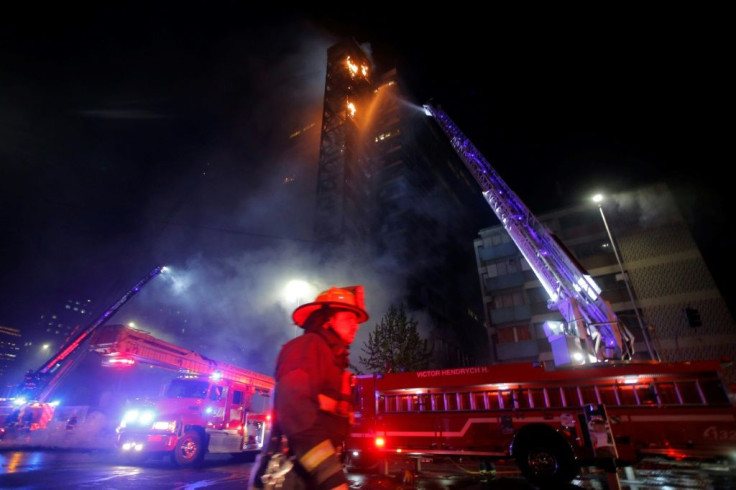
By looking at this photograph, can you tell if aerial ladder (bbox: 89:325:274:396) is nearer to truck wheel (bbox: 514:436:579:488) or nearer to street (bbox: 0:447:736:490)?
street (bbox: 0:447:736:490)

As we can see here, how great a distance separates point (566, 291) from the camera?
40.3 ft

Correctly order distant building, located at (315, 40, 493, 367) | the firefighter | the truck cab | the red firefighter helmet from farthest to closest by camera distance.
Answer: distant building, located at (315, 40, 493, 367) < the truck cab < the red firefighter helmet < the firefighter

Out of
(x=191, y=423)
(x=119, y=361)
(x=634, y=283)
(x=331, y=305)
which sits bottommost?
(x=191, y=423)

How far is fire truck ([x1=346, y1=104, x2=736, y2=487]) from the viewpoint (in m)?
6.12

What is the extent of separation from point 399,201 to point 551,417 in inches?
1218

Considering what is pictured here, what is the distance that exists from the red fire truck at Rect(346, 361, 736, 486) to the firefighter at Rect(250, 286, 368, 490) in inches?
235

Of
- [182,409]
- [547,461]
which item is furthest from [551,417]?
[182,409]

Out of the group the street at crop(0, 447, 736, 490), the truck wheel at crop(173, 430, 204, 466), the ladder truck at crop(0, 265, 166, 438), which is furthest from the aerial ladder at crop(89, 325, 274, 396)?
the ladder truck at crop(0, 265, 166, 438)

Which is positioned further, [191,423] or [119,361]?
[191,423]

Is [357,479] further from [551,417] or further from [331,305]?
[331,305]

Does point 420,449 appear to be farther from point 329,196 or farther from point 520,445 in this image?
point 329,196

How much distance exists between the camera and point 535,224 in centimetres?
1382

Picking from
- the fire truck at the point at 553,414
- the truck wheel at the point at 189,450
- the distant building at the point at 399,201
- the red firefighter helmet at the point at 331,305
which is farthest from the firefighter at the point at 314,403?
the distant building at the point at 399,201

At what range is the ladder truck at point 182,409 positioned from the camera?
27.9 ft
